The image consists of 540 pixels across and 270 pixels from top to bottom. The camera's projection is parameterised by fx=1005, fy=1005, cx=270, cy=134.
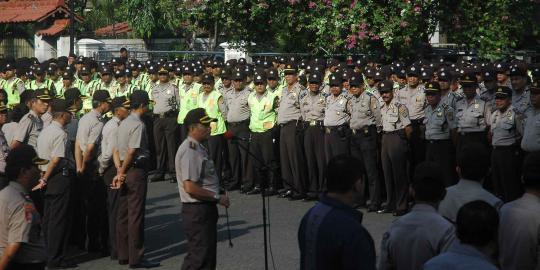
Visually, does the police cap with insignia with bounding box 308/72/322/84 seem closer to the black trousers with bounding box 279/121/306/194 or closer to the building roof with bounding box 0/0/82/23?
the black trousers with bounding box 279/121/306/194

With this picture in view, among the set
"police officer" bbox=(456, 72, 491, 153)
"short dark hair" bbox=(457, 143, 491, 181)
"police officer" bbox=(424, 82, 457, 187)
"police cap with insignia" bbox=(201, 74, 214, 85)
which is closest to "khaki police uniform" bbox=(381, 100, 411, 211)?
"police officer" bbox=(424, 82, 457, 187)

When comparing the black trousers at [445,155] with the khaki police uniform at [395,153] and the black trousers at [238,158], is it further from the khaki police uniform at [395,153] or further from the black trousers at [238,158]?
the black trousers at [238,158]

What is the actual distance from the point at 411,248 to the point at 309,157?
33.5ft

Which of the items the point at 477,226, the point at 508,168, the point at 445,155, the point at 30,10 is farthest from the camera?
the point at 30,10

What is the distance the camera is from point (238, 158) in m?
18.5

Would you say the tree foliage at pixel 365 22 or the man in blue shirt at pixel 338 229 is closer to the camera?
the man in blue shirt at pixel 338 229

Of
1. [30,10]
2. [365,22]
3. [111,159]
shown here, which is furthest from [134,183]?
[30,10]

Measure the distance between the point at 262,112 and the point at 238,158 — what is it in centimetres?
139

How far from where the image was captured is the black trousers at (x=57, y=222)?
12219 millimetres

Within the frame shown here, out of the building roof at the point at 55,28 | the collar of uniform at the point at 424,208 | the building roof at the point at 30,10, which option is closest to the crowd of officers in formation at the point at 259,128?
the collar of uniform at the point at 424,208

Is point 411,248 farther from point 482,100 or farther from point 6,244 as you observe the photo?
point 482,100

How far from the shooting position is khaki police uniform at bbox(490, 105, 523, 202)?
45.2 feet

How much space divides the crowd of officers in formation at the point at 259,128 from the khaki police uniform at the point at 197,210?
62cm

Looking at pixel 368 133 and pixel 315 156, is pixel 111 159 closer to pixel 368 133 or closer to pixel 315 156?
pixel 368 133
